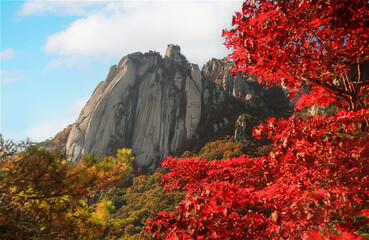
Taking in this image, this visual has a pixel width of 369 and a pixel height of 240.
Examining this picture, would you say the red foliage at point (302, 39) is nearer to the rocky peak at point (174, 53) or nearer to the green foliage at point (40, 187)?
the green foliage at point (40, 187)

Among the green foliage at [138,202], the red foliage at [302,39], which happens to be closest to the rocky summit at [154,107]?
the green foliage at [138,202]

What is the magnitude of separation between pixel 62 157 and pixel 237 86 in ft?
156

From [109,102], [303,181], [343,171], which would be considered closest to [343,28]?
[343,171]

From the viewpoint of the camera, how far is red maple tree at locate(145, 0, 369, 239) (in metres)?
2.11

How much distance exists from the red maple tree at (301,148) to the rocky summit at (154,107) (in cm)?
3505

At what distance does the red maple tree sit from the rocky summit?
115 ft

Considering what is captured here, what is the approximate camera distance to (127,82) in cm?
4191

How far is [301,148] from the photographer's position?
258cm

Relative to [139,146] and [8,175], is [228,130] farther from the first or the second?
[8,175]

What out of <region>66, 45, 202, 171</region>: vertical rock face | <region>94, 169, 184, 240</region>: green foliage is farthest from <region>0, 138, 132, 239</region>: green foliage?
<region>66, 45, 202, 171</region>: vertical rock face

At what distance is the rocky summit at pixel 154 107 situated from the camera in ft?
123

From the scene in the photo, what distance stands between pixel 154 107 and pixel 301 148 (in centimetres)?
3928

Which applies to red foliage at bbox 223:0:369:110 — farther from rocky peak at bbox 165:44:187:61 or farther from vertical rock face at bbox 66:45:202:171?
rocky peak at bbox 165:44:187:61

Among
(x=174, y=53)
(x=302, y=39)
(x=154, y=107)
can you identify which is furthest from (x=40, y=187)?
(x=174, y=53)
